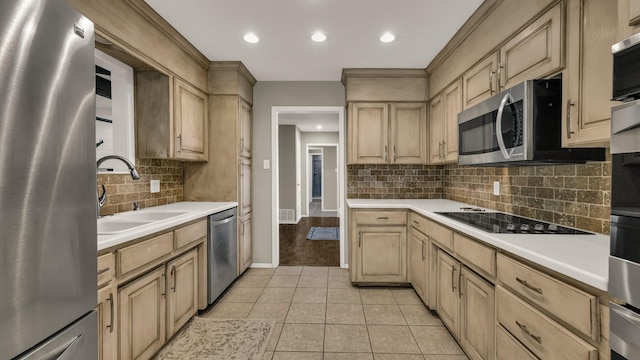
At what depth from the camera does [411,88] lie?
11.0ft

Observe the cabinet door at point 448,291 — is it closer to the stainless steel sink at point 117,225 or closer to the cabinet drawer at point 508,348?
the cabinet drawer at point 508,348

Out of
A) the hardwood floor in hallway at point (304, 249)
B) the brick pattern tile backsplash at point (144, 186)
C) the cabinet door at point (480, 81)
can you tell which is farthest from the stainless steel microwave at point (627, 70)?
the hardwood floor in hallway at point (304, 249)

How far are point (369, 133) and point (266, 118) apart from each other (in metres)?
1.35

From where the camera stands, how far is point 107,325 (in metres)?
1.43

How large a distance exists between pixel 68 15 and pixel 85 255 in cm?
78

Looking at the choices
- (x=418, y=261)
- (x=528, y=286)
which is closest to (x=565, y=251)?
(x=528, y=286)

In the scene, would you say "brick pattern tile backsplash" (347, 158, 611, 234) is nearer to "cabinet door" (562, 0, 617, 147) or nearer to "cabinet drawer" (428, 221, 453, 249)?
"cabinet door" (562, 0, 617, 147)

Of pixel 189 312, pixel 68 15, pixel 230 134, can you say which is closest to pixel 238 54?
pixel 230 134

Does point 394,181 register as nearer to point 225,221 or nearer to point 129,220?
point 225,221

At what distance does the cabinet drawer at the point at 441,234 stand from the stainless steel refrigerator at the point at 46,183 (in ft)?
6.58

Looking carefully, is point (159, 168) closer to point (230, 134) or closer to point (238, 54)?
point (230, 134)

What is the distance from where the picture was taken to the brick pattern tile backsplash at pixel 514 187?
1550 millimetres

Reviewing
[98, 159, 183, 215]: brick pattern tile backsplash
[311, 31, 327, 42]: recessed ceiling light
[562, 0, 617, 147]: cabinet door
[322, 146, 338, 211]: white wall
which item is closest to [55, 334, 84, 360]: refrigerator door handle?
[98, 159, 183, 215]: brick pattern tile backsplash

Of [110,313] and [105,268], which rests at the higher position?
[105,268]
